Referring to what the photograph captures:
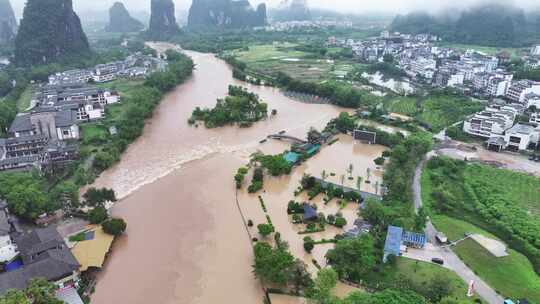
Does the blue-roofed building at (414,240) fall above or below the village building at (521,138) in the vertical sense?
below

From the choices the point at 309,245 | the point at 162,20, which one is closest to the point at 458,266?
the point at 309,245

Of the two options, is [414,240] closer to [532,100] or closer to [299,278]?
[299,278]

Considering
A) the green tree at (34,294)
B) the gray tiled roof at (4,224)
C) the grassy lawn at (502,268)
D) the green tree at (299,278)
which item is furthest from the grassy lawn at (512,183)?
the gray tiled roof at (4,224)

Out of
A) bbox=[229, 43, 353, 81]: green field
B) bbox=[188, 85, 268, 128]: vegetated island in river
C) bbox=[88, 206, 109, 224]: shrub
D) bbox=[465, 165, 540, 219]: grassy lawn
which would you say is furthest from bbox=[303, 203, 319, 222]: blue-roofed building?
bbox=[229, 43, 353, 81]: green field

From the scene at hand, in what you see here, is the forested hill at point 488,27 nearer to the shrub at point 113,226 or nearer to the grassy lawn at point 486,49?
the grassy lawn at point 486,49

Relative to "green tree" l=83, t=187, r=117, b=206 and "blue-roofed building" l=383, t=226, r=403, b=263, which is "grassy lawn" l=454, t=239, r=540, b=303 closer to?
"blue-roofed building" l=383, t=226, r=403, b=263

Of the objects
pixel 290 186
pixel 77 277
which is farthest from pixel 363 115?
pixel 77 277
